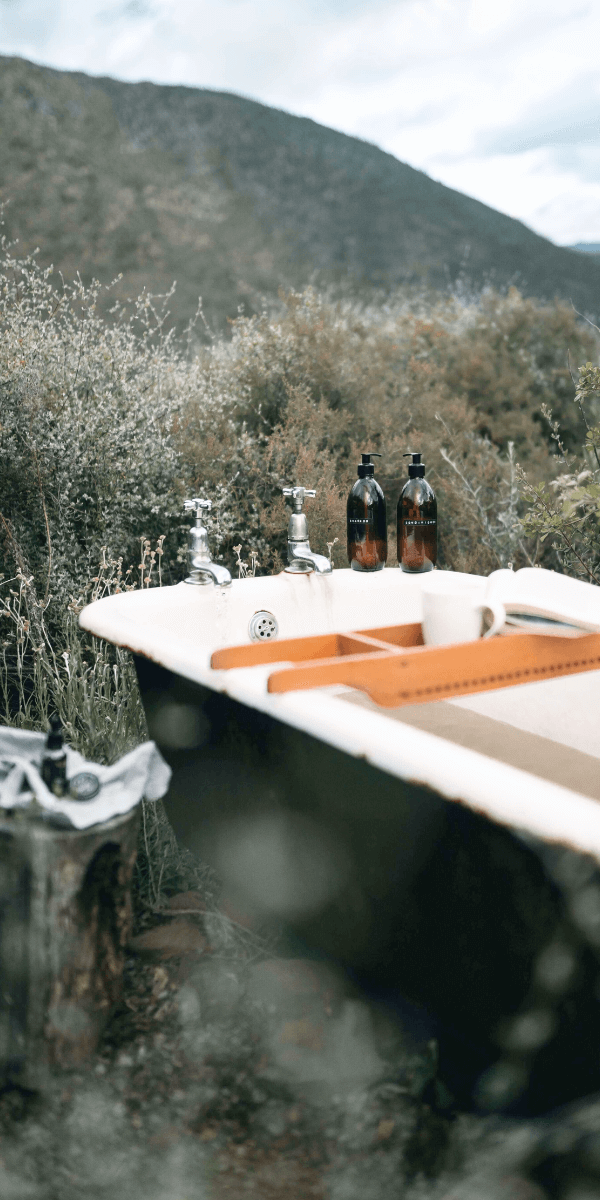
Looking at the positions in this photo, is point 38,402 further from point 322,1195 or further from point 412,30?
point 412,30

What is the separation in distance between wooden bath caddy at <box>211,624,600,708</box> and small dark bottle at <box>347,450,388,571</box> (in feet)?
2.21

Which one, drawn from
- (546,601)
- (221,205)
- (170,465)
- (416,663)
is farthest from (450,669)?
(221,205)

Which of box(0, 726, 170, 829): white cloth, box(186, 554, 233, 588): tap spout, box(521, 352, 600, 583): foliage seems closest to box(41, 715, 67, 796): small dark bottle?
box(0, 726, 170, 829): white cloth

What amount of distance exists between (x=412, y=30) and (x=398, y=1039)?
1069 centimetres

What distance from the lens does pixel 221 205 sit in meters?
17.7

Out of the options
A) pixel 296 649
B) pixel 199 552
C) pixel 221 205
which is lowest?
pixel 296 649

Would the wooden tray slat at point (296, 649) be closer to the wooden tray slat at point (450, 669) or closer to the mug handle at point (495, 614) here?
the wooden tray slat at point (450, 669)

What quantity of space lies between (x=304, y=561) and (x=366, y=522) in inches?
10.3

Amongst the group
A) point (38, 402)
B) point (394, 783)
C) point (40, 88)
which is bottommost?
point (394, 783)

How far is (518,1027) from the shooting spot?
0.99 meters

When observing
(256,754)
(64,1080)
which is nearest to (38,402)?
(256,754)

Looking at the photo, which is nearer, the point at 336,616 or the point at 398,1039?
the point at 398,1039

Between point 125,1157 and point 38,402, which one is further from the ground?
point 38,402

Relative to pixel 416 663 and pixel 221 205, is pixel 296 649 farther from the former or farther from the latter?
pixel 221 205
